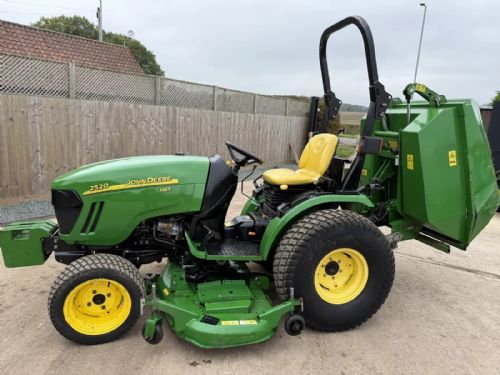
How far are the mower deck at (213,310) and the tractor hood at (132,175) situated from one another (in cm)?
70

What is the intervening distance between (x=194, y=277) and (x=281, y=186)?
37.6 inches

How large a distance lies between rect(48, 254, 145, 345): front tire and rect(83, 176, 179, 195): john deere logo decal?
43 cm

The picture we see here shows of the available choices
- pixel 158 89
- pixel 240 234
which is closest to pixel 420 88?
pixel 240 234

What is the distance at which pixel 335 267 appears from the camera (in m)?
2.97

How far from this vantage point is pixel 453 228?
125 inches

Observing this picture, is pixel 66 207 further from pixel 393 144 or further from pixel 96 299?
pixel 393 144

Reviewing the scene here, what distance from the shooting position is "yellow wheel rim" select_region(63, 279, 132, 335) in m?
2.62

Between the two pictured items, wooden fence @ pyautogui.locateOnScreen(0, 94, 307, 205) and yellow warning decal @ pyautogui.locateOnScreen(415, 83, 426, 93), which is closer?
yellow warning decal @ pyautogui.locateOnScreen(415, 83, 426, 93)

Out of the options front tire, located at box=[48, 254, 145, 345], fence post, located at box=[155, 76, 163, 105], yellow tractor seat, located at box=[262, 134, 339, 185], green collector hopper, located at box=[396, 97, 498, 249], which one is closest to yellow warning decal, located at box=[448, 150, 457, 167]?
green collector hopper, located at box=[396, 97, 498, 249]

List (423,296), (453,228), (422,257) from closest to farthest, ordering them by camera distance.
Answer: (453,228) → (423,296) → (422,257)

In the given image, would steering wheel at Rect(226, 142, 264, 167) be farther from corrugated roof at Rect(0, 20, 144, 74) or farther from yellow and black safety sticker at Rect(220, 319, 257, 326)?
corrugated roof at Rect(0, 20, 144, 74)

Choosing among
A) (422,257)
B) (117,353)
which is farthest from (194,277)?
(422,257)

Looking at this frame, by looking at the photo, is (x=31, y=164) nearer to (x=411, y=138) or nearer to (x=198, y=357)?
(x=198, y=357)

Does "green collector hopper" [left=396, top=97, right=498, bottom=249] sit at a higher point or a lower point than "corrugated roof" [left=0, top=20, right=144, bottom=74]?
lower
